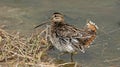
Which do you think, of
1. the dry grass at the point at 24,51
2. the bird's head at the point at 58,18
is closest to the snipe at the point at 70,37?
the bird's head at the point at 58,18

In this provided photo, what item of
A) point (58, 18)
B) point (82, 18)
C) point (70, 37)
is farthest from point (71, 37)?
point (82, 18)

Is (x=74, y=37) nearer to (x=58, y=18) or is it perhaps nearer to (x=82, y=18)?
(x=58, y=18)

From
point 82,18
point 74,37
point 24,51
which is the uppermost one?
point 82,18

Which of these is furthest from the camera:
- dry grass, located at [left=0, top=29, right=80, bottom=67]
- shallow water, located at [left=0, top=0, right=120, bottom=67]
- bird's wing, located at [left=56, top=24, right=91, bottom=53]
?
shallow water, located at [left=0, top=0, right=120, bottom=67]

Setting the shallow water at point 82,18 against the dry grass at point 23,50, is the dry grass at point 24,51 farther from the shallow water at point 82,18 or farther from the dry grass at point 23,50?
the shallow water at point 82,18

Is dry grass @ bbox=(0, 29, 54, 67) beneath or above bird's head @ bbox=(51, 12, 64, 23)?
beneath

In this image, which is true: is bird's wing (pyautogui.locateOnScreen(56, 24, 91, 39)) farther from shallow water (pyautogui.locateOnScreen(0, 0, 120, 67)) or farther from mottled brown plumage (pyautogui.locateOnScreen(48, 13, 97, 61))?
shallow water (pyautogui.locateOnScreen(0, 0, 120, 67))

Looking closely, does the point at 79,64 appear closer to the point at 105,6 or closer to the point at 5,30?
the point at 5,30

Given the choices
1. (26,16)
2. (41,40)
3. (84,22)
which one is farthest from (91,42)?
(26,16)

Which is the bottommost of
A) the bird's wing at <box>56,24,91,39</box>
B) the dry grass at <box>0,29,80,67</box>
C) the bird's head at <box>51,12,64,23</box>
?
the dry grass at <box>0,29,80,67</box>

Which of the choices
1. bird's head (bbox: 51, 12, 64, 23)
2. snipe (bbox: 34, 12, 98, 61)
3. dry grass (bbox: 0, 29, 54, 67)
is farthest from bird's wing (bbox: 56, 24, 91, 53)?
dry grass (bbox: 0, 29, 54, 67)

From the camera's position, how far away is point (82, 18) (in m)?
8.73

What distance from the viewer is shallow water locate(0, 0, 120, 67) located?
7.34 metres

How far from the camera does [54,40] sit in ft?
23.9
